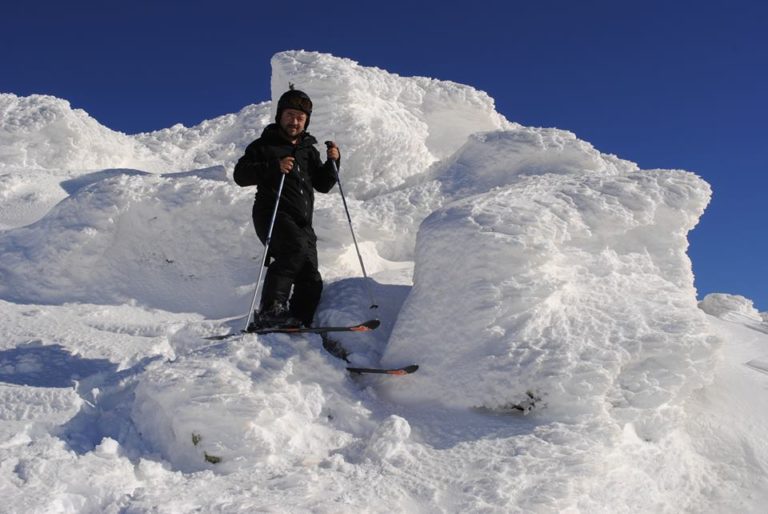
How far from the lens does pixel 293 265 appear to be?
208 inches

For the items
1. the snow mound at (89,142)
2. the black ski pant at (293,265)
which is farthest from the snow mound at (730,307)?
the snow mound at (89,142)

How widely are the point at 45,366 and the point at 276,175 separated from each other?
2695mm

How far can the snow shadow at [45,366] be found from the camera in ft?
16.4

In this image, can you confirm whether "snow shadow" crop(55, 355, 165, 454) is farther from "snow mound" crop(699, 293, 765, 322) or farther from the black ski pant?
"snow mound" crop(699, 293, 765, 322)

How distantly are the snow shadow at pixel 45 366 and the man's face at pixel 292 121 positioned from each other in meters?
2.72

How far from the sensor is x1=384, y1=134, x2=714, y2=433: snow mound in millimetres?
4277

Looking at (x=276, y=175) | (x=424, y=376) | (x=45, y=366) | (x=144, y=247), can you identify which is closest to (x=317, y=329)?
(x=424, y=376)

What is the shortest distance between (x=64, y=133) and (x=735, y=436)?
15743 mm

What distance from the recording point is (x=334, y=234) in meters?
7.32

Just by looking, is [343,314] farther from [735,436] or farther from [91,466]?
[735,436]

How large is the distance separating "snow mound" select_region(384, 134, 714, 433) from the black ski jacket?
1.19m

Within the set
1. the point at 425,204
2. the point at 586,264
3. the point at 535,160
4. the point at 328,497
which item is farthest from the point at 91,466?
the point at 535,160

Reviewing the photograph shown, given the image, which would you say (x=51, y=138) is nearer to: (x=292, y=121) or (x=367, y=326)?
(x=292, y=121)

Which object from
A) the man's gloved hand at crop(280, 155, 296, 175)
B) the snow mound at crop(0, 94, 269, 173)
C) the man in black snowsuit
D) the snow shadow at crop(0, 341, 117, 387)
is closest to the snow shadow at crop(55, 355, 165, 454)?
the snow shadow at crop(0, 341, 117, 387)
